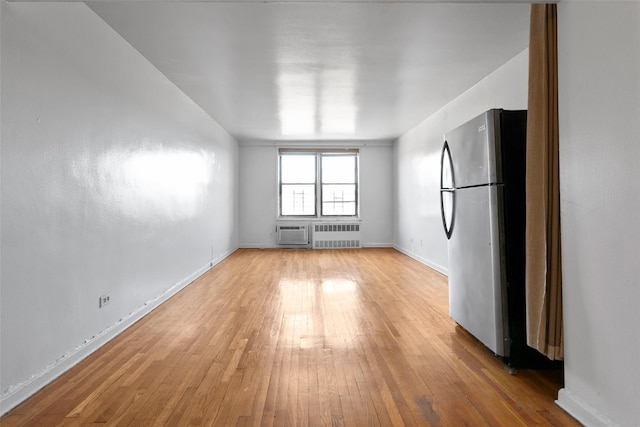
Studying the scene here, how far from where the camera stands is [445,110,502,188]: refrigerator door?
2.46 m

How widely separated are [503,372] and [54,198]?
10.2 ft

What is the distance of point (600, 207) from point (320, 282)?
3781mm

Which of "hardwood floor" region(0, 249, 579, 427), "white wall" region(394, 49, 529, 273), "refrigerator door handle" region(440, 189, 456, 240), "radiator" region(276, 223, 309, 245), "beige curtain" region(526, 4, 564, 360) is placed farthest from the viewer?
"radiator" region(276, 223, 309, 245)

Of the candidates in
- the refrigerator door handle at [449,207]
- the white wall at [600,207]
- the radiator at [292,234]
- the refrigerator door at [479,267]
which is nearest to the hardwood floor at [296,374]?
the refrigerator door at [479,267]

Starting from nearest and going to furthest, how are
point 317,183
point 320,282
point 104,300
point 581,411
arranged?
1. point 581,411
2. point 104,300
3. point 320,282
4. point 317,183

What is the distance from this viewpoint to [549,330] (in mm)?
2020

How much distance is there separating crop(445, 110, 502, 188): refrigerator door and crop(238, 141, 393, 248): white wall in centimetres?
593

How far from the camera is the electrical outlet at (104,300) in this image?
Answer: 9.43ft

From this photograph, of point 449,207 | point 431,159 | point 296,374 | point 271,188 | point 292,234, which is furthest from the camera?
point 271,188

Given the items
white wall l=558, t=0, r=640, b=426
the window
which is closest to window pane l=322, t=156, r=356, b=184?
the window

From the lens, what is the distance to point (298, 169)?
916 centimetres

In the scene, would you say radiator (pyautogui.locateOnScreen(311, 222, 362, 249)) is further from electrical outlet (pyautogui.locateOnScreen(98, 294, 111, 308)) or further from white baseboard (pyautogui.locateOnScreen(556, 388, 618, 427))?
white baseboard (pyautogui.locateOnScreen(556, 388, 618, 427))

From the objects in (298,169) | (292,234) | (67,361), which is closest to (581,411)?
(67,361)

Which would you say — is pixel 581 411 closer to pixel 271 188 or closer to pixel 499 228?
pixel 499 228
